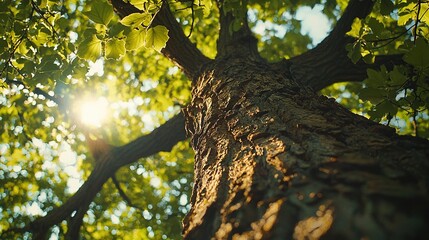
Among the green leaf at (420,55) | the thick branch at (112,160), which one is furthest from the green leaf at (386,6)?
the thick branch at (112,160)

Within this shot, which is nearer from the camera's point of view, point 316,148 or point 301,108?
point 316,148

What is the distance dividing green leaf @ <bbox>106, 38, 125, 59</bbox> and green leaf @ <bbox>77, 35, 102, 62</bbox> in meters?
0.07

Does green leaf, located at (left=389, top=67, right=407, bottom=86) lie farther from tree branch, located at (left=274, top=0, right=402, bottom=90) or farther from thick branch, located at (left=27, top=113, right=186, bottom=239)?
thick branch, located at (left=27, top=113, right=186, bottom=239)

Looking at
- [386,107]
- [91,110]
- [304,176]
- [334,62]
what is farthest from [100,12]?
[91,110]

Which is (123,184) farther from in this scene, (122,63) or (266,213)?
(266,213)

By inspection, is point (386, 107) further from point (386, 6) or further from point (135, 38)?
point (135, 38)

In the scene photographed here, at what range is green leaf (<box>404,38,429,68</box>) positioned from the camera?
136cm

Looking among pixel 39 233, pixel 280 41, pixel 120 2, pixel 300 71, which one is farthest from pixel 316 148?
pixel 280 41

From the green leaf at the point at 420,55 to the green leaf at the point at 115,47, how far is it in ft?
4.62

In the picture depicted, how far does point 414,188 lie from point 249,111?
101 centimetres

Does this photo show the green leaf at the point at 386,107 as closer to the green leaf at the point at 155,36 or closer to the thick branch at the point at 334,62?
the green leaf at the point at 155,36

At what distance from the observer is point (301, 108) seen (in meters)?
1.53

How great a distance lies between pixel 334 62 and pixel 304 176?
3.20 metres

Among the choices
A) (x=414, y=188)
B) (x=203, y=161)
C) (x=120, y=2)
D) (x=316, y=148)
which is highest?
(x=120, y=2)
